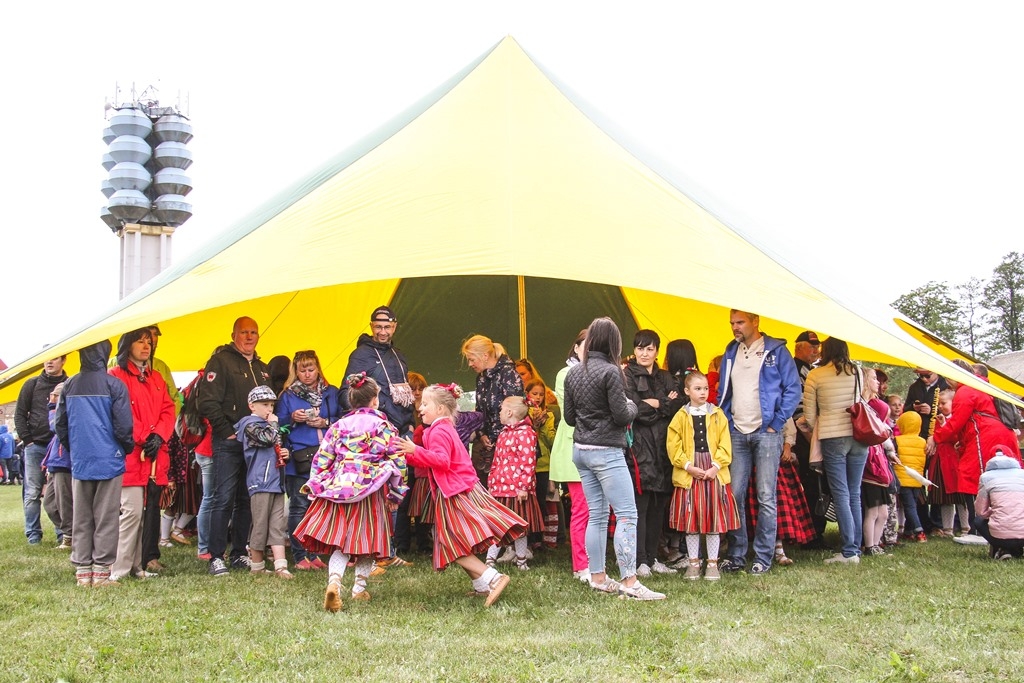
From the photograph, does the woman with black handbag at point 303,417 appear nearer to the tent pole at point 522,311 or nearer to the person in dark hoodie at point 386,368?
the person in dark hoodie at point 386,368

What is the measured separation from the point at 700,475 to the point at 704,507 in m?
0.19

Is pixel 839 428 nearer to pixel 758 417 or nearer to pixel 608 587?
pixel 758 417

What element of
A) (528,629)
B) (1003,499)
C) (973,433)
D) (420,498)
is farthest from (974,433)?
(528,629)

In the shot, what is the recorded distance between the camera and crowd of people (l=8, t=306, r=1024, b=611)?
4.97m

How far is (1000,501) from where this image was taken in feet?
20.5

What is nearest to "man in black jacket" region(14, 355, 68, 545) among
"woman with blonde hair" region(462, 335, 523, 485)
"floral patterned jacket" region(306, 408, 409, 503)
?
"woman with blonde hair" region(462, 335, 523, 485)

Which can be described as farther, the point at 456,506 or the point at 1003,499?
the point at 1003,499

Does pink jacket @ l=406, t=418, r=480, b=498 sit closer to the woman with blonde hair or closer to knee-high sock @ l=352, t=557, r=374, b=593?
knee-high sock @ l=352, t=557, r=374, b=593

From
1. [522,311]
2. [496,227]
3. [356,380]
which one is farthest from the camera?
[522,311]

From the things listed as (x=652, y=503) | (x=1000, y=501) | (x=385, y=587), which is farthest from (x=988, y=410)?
(x=385, y=587)

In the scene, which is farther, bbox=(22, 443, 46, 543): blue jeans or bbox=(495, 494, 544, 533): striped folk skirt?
bbox=(22, 443, 46, 543): blue jeans

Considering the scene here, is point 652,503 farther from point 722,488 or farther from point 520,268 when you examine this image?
point 520,268

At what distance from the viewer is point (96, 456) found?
17.9 ft

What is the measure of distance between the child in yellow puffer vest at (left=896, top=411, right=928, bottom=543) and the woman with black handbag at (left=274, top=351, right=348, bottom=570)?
462 centimetres
